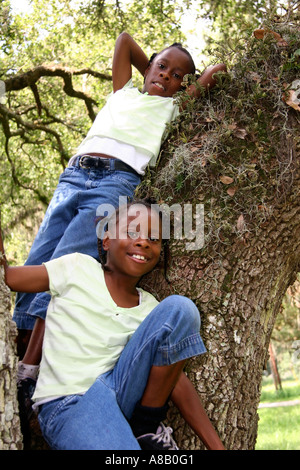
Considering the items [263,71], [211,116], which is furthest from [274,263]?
[263,71]

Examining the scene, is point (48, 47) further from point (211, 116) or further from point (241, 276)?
point (241, 276)

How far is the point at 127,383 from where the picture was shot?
93.0 inches

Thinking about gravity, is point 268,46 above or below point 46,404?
above

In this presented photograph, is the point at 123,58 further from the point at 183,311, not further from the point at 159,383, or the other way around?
the point at 159,383

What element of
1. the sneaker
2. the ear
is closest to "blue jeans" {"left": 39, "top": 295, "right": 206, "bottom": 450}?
the sneaker

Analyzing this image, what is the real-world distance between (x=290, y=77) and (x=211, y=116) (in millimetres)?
478

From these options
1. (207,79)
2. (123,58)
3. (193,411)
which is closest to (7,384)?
(193,411)

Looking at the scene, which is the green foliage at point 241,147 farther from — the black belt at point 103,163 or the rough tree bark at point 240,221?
the black belt at point 103,163

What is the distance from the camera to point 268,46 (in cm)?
300

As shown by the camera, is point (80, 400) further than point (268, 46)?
No

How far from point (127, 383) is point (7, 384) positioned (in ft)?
1.69

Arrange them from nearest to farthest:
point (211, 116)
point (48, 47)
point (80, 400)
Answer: point (80, 400)
point (211, 116)
point (48, 47)

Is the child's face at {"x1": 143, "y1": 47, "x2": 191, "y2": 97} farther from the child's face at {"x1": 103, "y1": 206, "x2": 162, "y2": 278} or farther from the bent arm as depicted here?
the bent arm

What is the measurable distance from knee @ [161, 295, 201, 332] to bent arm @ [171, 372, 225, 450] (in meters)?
0.32
